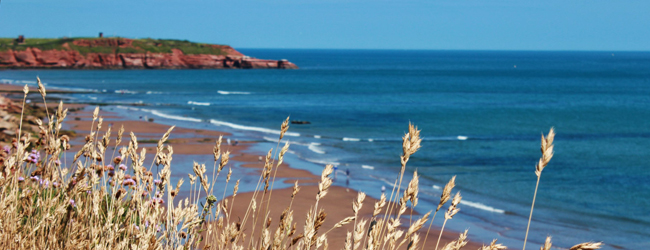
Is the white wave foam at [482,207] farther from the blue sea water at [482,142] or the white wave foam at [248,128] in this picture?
the white wave foam at [248,128]

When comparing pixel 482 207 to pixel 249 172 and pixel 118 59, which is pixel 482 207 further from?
pixel 118 59

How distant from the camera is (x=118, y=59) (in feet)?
383

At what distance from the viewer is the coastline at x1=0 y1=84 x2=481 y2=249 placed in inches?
590

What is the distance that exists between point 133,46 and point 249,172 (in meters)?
114

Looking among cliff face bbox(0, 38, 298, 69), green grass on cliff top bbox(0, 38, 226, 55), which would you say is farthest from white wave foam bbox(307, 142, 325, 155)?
green grass on cliff top bbox(0, 38, 226, 55)

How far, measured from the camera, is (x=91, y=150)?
379cm

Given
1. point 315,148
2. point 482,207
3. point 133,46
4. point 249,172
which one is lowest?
point 249,172

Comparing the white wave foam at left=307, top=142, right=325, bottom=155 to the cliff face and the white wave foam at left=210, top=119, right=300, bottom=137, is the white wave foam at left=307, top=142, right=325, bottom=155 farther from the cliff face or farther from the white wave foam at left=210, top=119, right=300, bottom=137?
the cliff face

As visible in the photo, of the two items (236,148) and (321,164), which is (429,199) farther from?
(236,148)

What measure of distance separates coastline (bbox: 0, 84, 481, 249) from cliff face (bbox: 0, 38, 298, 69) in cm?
7859

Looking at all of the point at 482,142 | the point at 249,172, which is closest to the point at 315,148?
the point at 249,172

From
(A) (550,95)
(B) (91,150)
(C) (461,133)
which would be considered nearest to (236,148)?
(C) (461,133)

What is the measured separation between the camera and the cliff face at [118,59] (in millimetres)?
106438

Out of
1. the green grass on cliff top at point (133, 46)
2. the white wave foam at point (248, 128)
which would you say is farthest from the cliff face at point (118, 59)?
the white wave foam at point (248, 128)
